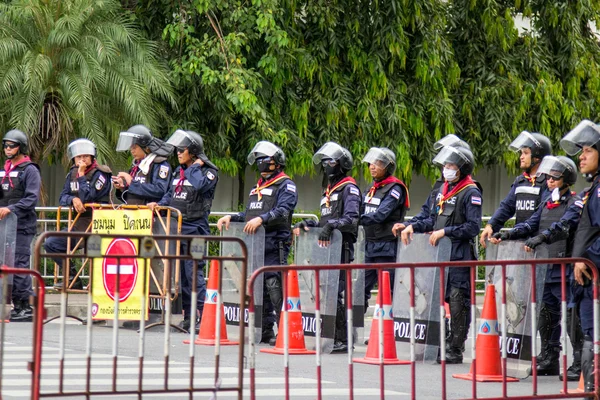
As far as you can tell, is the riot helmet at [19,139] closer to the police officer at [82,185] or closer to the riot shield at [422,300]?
the police officer at [82,185]

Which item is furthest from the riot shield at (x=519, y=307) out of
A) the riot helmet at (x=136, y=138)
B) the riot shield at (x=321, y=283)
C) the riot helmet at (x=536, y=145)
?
the riot helmet at (x=136, y=138)

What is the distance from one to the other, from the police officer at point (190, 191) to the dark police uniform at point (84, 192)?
3.08ft

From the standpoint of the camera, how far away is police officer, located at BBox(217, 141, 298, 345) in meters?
12.5

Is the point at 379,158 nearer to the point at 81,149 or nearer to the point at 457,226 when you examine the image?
the point at 457,226

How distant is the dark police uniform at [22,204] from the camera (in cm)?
1404

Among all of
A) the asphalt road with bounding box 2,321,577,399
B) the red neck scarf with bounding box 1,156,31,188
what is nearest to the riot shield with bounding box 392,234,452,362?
the asphalt road with bounding box 2,321,577,399

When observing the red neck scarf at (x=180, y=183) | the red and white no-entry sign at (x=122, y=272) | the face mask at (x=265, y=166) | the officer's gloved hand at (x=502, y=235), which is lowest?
the red and white no-entry sign at (x=122, y=272)

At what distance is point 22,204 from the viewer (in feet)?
45.9

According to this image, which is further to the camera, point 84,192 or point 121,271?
point 84,192

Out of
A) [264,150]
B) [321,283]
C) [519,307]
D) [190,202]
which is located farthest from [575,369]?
[190,202]

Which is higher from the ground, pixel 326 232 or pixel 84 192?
pixel 84 192

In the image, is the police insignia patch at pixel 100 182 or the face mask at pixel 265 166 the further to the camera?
the police insignia patch at pixel 100 182

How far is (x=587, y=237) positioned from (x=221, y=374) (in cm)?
314

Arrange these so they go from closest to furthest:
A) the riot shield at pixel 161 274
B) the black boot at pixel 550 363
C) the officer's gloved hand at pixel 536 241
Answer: the officer's gloved hand at pixel 536 241 < the black boot at pixel 550 363 < the riot shield at pixel 161 274
